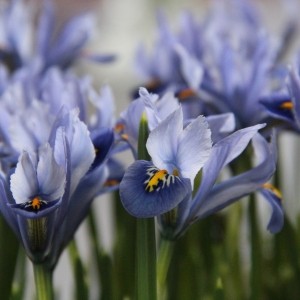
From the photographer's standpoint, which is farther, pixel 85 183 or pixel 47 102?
pixel 47 102

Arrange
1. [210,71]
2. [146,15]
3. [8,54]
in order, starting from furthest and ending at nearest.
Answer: [146,15] < [8,54] < [210,71]

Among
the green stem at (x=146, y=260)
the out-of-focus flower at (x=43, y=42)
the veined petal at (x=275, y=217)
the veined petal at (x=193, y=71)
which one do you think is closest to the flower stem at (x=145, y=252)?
the green stem at (x=146, y=260)

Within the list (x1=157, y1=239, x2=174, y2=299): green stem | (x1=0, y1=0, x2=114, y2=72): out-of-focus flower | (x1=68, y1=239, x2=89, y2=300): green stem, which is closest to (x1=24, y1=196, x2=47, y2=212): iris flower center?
(x1=157, y1=239, x2=174, y2=299): green stem

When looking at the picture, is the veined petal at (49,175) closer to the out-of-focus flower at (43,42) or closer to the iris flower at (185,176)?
the iris flower at (185,176)

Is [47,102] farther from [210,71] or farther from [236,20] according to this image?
[236,20]

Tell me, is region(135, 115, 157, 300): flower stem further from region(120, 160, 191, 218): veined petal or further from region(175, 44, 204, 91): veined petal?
region(175, 44, 204, 91): veined petal

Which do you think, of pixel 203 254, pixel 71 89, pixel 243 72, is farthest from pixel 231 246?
pixel 71 89
